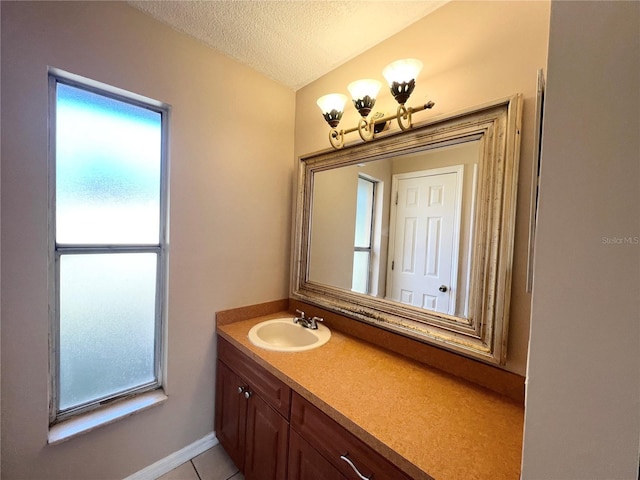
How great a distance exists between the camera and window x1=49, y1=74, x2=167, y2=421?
3.76ft

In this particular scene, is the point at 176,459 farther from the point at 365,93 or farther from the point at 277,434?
the point at 365,93

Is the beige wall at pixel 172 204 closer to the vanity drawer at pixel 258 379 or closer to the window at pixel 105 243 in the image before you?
the window at pixel 105 243

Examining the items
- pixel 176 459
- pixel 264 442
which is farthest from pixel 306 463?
pixel 176 459

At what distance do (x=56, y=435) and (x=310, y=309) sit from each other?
4.40 ft

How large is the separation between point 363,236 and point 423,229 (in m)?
0.37

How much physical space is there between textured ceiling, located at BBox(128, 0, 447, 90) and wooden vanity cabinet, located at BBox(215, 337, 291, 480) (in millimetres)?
1762

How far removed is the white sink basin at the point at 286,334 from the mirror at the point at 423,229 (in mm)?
184

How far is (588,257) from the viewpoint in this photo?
1.23 feet

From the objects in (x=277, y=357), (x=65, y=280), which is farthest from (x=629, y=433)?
(x=65, y=280)

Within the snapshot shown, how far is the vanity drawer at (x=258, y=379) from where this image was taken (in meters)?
1.08

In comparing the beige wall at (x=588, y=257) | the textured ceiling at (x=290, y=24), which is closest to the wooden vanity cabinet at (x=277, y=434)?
the beige wall at (x=588, y=257)

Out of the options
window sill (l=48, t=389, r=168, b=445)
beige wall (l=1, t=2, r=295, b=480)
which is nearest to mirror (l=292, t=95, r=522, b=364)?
beige wall (l=1, t=2, r=295, b=480)

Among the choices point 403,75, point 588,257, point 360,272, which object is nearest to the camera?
point 588,257

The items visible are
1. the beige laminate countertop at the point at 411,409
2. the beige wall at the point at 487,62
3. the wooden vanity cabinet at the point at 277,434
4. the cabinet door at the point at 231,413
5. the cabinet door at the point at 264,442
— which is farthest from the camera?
the cabinet door at the point at 231,413
